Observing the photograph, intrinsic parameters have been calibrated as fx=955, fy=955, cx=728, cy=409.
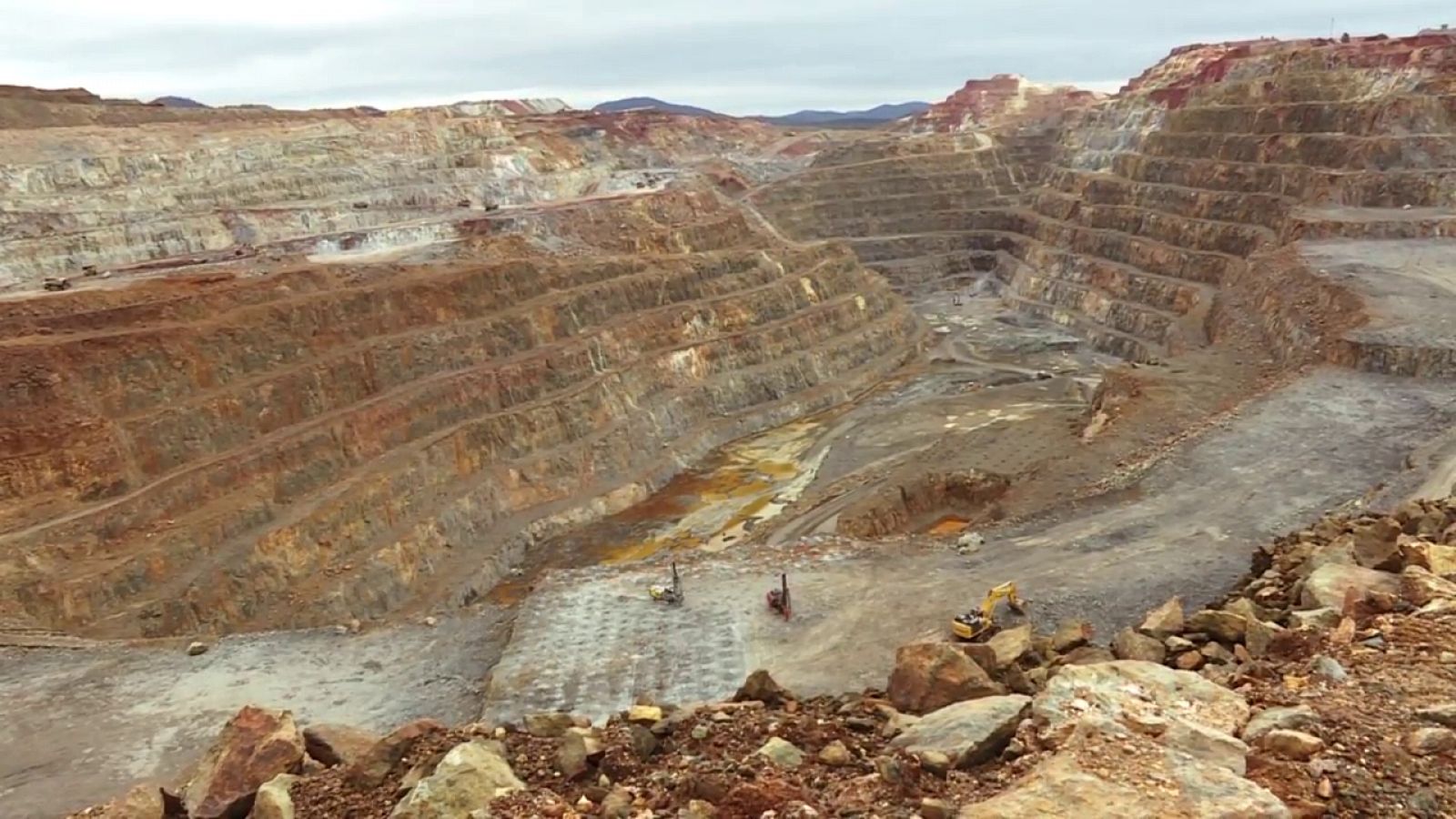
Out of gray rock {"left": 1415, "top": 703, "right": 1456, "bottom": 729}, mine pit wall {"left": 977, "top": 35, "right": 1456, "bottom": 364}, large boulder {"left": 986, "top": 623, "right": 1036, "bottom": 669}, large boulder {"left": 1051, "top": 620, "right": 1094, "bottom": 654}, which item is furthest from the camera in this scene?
mine pit wall {"left": 977, "top": 35, "right": 1456, "bottom": 364}

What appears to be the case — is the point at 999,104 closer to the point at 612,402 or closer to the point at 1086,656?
the point at 612,402

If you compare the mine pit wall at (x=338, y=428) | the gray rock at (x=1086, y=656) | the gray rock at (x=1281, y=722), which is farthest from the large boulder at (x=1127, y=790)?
the mine pit wall at (x=338, y=428)

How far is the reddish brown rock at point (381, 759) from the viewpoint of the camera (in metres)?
9.23

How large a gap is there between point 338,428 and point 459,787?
28.7m

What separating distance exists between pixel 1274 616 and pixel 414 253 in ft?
143

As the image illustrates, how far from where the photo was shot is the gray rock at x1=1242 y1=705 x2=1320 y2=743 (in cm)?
812

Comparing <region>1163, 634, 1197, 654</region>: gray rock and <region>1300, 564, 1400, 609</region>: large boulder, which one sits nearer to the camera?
<region>1163, 634, 1197, 654</region>: gray rock

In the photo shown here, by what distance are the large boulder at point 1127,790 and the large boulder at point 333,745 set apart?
7046mm

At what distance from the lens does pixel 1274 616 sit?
12.8m

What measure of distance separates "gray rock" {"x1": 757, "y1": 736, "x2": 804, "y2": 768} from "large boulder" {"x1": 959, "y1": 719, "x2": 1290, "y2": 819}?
A: 181 centimetres

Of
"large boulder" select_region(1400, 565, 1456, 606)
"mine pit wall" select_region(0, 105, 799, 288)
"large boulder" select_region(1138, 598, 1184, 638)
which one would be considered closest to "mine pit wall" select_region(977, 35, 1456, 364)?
"large boulder" select_region(1400, 565, 1456, 606)

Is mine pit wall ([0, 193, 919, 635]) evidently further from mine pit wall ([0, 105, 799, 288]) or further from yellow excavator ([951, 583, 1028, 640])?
yellow excavator ([951, 583, 1028, 640])

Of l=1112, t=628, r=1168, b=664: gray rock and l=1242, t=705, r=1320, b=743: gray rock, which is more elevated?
l=1242, t=705, r=1320, b=743: gray rock

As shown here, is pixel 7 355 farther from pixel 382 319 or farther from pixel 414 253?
pixel 414 253
